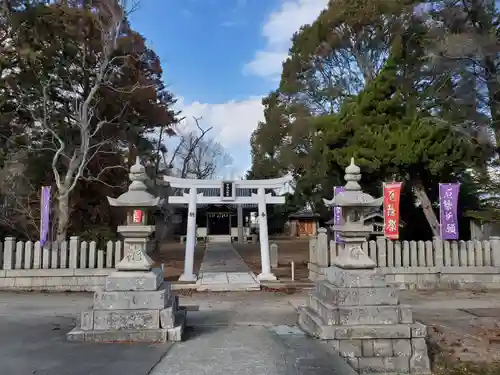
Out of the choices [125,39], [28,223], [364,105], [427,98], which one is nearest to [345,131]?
[364,105]

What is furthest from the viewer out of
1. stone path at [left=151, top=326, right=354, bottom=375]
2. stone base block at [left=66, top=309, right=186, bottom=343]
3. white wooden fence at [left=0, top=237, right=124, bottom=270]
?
white wooden fence at [left=0, top=237, right=124, bottom=270]

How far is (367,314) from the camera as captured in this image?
6266mm

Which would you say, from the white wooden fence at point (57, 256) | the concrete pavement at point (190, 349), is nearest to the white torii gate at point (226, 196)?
the white wooden fence at point (57, 256)

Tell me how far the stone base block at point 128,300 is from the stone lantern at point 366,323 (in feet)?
7.49

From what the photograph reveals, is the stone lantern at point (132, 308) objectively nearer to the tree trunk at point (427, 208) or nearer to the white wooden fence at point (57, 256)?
the white wooden fence at point (57, 256)

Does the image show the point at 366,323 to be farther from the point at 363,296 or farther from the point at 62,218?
the point at 62,218

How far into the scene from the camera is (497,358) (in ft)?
22.3

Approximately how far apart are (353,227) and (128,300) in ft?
11.5

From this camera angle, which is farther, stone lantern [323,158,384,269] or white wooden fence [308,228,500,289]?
white wooden fence [308,228,500,289]

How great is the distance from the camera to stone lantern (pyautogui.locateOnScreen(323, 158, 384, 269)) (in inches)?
265

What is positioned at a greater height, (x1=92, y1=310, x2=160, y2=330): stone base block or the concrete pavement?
(x1=92, y1=310, x2=160, y2=330): stone base block

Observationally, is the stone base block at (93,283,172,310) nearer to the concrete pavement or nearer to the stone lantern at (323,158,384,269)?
the concrete pavement

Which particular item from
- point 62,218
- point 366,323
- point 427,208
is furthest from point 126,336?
point 427,208

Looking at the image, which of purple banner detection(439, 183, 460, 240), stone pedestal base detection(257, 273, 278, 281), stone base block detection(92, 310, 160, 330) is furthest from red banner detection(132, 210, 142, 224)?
purple banner detection(439, 183, 460, 240)
